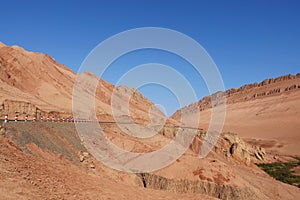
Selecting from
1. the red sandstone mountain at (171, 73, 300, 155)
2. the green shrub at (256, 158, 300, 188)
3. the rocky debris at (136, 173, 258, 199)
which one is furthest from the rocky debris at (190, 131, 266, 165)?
the red sandstone mountain at (171, 73, 300, 155)

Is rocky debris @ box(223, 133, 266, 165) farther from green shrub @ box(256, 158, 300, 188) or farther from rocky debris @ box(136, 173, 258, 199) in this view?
rocky debris @ box(136, 173, 258, 199)

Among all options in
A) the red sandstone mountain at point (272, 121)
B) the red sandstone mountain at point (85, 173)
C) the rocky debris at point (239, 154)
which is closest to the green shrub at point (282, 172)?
the rocky debris at point (239, 154)

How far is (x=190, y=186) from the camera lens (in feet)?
68.3

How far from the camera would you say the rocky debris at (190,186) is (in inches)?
813

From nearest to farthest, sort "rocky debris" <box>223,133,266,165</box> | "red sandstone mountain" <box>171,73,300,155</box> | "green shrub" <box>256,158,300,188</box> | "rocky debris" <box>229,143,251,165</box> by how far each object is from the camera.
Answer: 1. "green shrub" <box>256,158,300,188</box>
2. "rocky debris" <box>229,143,251,165</box>
3. "rocky debris" <box>223,133,266,165</box>
4. "red sandstone mountain" <box>171,73,300,155</box>

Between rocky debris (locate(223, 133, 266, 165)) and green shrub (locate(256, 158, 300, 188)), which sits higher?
rocky debris (locate(223, 133, 266, 165))

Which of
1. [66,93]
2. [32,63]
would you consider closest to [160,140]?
[66,93]

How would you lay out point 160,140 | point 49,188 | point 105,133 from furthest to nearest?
point 160,140 < point 105,133 < point 49,188

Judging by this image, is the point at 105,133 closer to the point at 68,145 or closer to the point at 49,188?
the point at 68,145

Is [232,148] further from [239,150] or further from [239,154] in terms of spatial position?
[239,154]

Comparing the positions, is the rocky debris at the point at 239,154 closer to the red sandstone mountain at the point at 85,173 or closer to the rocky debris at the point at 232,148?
the rocky debris at the point at 232,148

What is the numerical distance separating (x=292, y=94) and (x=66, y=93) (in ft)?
520

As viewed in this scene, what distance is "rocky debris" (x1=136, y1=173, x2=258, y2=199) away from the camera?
67.7 ft

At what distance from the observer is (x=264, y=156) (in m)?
59.2
